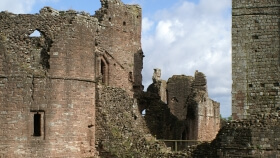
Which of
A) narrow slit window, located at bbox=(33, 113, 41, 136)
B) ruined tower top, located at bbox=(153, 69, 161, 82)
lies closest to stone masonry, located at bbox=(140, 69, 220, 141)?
ruined tower top, located at bbox=(153, 69, 161, 82)

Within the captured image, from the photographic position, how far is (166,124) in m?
34.2

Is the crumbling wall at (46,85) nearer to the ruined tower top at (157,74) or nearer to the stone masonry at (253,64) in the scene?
the stone masonry at (253,64)

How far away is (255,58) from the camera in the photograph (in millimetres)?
24953

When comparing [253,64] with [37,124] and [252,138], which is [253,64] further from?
[37,124]

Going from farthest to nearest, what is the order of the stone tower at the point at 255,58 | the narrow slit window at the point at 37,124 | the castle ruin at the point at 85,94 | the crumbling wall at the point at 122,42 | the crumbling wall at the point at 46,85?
the crumbling wall at the point at 122,42 → the narrow slit window at the point at 37,124 → the crumbling wall at the point at 46,85 → the stone tower at the point at 255,58 → the castle ruin at the point at 85,94

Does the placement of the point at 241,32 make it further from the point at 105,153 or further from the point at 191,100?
the point at 191,100

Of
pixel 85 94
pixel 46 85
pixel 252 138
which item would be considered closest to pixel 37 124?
pixel 46 85

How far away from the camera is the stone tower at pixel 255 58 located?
975 inches

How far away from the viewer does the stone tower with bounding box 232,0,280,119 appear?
24766 mm

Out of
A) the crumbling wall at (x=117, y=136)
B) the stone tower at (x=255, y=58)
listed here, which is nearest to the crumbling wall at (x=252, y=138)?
the stone tower at (x=255, y=58)

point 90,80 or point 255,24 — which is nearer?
point 255,24

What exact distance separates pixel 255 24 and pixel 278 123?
13.3 ft

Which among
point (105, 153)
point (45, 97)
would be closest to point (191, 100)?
point (105, 153)

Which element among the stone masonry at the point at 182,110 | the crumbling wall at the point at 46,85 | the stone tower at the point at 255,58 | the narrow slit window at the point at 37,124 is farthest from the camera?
the stone masonry at the point at 182,110
